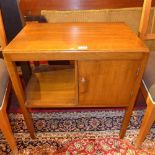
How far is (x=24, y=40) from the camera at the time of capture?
2.81 ft

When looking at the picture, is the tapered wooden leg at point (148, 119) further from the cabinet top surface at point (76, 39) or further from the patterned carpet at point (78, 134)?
the cabinet top surface at point (76, 39)

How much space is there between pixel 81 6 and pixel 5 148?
1.12m

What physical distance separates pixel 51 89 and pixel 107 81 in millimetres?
374

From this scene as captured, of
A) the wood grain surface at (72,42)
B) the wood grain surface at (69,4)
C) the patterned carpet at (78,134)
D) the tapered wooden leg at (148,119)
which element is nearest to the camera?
the wood grain surface at (72,42)

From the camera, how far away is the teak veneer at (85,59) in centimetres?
76

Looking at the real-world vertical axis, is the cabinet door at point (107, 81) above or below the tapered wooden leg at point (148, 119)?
above

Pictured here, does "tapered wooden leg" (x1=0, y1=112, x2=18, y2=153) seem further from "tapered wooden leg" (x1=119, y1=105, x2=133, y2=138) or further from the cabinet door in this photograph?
"tapered wooden leg" (x1=119, y1=105, x2=133, y2=138)

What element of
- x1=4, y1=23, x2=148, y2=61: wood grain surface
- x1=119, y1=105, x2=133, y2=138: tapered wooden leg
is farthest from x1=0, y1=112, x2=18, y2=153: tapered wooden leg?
x1=119, y1=105, x2=133, y2=138: tapered wooden leg

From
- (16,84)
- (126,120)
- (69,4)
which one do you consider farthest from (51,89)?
(69,4)

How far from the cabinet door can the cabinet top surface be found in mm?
72

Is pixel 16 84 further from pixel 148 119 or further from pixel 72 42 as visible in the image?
pixel 148 119

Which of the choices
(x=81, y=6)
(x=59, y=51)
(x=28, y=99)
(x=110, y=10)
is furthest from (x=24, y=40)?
(x=110, y=10)

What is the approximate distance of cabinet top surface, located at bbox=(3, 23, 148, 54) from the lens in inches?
30.2

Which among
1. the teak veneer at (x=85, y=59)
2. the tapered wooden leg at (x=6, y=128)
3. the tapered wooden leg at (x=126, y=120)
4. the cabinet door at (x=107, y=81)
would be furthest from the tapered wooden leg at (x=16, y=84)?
the tapered wooden leg at (x=126, y=120)
